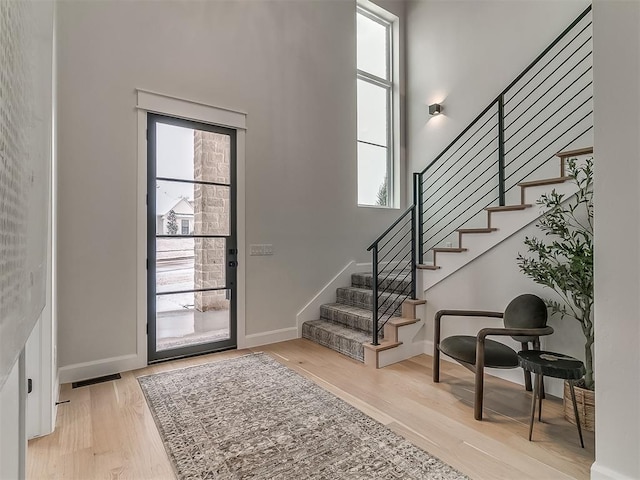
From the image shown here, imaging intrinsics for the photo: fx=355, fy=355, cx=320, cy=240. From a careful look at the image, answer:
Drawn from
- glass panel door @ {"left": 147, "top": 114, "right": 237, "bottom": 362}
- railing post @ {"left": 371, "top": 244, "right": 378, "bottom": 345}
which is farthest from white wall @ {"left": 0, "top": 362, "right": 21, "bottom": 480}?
railing post @ {"left": 371, "top": 244, "right": 378, "bottom": 345}

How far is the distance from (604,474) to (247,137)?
12.4 ft

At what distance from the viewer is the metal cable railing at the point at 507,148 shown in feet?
11.1

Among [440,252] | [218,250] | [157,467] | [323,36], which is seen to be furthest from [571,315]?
[323,36]

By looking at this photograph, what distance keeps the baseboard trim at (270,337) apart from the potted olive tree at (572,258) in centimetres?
252

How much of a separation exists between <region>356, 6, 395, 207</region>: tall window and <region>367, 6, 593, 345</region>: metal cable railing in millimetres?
668

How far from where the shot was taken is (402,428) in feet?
7.29

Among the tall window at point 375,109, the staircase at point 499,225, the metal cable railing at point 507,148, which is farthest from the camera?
the tall window at point 375,109

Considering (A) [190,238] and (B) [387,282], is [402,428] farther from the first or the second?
(A) [190,238]

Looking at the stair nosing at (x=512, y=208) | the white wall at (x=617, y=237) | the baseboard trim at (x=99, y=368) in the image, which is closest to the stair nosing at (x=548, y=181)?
the stair nosing at (x=512, y=208)

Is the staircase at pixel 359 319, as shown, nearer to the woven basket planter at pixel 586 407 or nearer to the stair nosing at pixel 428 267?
the stair nosing at pixel 428 267

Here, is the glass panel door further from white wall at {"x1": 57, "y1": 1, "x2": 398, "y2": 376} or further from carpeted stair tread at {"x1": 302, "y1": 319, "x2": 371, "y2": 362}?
carpeted stair tread at {"x1": 302, "y1": 319, "x2": 371, "y2": 362}

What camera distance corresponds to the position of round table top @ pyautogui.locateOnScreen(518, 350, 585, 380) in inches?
79.0

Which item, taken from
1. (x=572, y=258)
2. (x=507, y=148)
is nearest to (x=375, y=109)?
(x=507, y=148)

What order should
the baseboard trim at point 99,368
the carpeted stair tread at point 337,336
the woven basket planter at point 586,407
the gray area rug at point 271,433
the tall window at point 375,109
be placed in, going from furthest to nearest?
1. the tall window at point 375,109
2. the carpeted stair tread at point 337,336
3. the baseboard trim at point 99,368
4. the woven basket planter at point 586,407
5. the gray area rug at point 271,433
